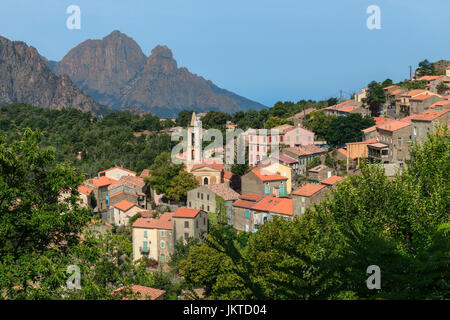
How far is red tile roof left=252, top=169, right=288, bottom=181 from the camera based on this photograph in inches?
1794

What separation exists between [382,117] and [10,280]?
59.3 metres

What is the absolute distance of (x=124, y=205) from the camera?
5081 centimetres

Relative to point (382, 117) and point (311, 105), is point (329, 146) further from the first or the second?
point (311, 105)

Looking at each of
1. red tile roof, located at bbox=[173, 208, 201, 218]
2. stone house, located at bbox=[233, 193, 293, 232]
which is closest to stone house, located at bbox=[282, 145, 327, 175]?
stone house, located at bbox=[233, 193, 293, 232]

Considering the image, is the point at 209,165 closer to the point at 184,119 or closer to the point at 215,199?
the point at 215,199

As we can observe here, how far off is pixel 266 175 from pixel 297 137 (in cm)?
1630

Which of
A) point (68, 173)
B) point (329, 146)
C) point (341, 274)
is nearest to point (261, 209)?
point (329, 146)

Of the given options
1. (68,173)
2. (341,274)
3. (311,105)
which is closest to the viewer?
(341,274)

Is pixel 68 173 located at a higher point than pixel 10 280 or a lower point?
higher

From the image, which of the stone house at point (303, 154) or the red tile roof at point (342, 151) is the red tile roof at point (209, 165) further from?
the red tile roof at point (342, 151)
